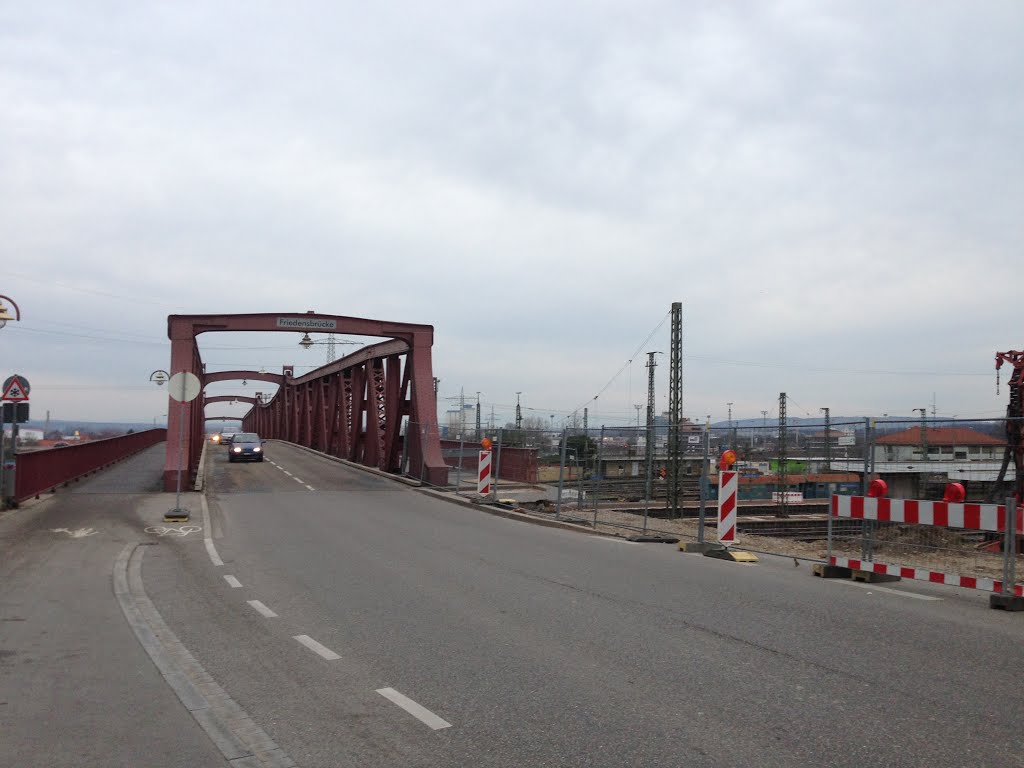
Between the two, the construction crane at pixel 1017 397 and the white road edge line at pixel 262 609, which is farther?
the construction crane at pixel 1017 397

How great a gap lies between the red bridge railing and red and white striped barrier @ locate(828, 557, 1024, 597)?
1599cm

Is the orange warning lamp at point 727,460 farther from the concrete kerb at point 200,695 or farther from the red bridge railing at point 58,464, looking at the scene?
the red bridge railing at point 58,464

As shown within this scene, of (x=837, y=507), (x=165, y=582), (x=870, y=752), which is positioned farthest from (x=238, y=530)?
(x=870, y=752)

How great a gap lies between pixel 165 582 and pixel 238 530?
16.8 ft

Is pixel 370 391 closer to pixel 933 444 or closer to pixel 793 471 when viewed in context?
pixel 793 471

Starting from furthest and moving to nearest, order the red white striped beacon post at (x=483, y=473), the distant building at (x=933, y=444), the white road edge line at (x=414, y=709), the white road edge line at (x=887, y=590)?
the red white striped beacon post at (x=483, y=473), the distant building at (x=933, y=444), the white road edge line at (x=887, y=590), the white road edge line at (x=414, y=709)

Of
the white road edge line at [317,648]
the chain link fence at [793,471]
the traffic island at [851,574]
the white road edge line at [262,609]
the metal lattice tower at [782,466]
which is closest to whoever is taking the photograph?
the white road edge line at [317,648]

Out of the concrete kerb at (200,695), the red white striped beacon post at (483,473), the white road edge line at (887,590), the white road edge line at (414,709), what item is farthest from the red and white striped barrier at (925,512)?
the red white striped beacon post at (483,473)

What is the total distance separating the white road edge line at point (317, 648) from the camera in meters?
6.11

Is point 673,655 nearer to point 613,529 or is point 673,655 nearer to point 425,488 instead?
point 613,529

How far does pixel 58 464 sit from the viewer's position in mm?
20859

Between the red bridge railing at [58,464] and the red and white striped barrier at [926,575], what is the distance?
1599 cm

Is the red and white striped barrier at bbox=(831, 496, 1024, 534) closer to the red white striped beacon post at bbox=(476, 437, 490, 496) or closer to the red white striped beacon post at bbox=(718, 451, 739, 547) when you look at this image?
the red white striped beacon post at bbox=(718, 451, 739, 547)

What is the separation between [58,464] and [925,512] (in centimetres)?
2030
